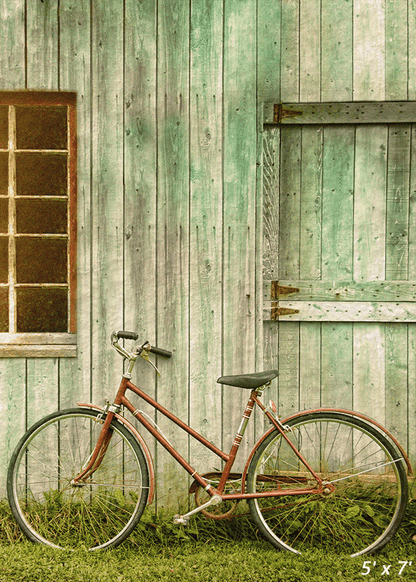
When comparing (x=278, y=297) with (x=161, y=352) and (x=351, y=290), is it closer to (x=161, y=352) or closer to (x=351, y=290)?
(x=351, y=290)

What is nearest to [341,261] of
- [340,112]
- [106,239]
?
[340,112]

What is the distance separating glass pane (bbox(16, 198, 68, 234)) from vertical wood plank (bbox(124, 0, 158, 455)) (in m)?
0.53

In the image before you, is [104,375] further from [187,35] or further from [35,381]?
[187,35]

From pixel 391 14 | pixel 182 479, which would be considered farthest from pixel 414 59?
pixel 182 479

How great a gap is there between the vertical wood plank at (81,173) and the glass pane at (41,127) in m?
0.23

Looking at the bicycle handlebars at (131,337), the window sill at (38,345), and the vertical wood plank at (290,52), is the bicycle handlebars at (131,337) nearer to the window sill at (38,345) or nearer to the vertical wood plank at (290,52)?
the window sill at (38,345)

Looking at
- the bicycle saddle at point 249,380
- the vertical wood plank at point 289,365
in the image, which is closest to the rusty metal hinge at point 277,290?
the vertical wood plank at point 289,365

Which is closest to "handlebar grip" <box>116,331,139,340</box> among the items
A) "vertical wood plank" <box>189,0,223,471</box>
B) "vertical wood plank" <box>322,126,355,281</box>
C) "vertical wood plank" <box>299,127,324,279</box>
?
"vertical wood plank" <box>189,0,223,471</box>

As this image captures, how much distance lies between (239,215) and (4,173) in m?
1.74

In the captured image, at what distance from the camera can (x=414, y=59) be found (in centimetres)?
339

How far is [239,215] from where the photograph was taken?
11.2 feet

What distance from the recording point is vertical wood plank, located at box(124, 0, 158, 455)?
342cm

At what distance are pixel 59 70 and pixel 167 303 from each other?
5.84 feet

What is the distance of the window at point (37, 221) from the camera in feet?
11.7
